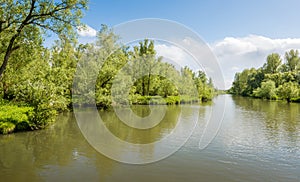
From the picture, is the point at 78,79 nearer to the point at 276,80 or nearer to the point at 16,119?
the point at 16,119

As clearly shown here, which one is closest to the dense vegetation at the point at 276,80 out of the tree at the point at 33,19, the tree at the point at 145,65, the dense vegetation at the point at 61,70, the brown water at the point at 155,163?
the dense vegetation at the point at 61,70

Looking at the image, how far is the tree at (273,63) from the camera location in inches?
3787

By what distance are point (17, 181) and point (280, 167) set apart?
11116 millimetres

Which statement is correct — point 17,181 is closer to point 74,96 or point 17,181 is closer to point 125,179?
point 125,179

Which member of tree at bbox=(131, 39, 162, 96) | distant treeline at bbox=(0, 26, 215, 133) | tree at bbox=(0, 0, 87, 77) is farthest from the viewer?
tree at bbox=(131, 39, 162, 96)

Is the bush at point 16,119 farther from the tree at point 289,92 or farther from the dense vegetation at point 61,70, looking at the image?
the tree at point 289,92

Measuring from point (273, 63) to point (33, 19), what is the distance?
101 meters

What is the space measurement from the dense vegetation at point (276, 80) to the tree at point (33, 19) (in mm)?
62621

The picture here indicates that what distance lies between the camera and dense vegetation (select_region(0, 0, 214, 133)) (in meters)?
14.2

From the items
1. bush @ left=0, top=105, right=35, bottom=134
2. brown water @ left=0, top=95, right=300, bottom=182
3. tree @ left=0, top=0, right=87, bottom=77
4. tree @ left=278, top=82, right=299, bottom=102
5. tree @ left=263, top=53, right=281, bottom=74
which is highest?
tree @ left=263, top=53, right=281, bottom=74

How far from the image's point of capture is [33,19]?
13961mm

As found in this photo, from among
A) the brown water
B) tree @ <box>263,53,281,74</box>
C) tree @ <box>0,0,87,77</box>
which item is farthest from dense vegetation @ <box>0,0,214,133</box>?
tree @ <box>263,53,281,74</box>

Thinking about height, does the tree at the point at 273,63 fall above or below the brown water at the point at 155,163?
above

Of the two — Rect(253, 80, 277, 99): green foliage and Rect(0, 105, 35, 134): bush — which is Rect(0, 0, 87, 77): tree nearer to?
Rect(0, 105, 35, 134): bush
